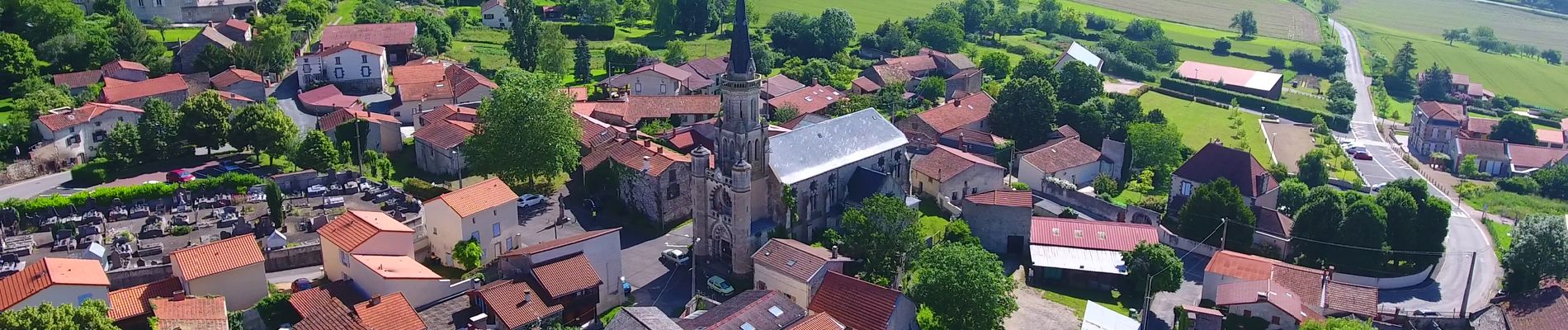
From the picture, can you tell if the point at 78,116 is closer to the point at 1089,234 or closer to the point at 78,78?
the point at 78,78

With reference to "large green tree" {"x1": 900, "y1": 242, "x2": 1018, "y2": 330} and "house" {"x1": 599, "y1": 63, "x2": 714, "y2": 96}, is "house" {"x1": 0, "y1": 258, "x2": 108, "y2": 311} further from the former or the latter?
"house" {"x1": 599, "y1": 63, "x2": 714, "y2": 96}

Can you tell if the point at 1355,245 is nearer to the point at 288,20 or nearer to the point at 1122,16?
the point at 288,20

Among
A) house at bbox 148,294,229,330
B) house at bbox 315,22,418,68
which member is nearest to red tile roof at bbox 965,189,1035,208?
house at bbox 148,294,229,330

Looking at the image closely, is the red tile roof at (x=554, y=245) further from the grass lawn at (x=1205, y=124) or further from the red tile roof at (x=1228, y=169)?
the grass lawn at (x=1205, y=124)

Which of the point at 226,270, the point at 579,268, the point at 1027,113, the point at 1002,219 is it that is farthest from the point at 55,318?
the point at 1027,113

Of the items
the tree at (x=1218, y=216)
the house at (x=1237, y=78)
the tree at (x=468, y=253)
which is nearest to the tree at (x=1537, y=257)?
the tree at (x=1218, y=216)

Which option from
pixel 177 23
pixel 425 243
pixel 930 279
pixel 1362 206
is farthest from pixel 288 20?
pixel 1362 206

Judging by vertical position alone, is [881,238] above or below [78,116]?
below
